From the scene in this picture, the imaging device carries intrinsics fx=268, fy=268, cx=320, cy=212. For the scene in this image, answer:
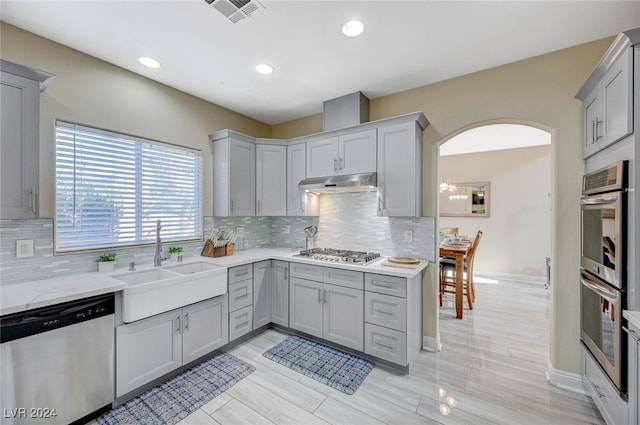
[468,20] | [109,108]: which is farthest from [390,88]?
[109,108]

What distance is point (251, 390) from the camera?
2.19 m

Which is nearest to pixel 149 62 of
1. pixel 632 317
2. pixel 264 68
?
pixel 264 68

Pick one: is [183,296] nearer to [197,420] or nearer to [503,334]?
[197,420]

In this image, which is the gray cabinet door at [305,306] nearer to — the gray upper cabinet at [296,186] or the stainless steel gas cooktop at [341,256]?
the stainless steel gas cooktop at [341,256]

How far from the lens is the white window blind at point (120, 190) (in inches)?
88.5

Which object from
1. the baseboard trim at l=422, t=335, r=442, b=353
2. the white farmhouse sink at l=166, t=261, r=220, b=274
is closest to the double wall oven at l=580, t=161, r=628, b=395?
the baseboard trim at l=422, t=335, r=442, b=353

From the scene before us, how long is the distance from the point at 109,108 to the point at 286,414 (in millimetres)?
A: 3013

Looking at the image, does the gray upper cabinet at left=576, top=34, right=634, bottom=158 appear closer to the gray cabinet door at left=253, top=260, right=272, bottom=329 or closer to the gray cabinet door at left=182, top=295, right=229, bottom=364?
the gray cabinet door at left=253, top=260, right=272, bottom=329

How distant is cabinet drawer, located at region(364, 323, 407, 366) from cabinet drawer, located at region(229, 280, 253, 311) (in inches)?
51.7

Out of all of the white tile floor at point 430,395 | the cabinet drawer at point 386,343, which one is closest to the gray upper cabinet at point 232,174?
the white tile floor at point 430,395

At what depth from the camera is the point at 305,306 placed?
2.97 meters

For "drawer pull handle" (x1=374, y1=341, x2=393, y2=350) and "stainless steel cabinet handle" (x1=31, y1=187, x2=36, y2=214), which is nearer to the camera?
"stainless steel cabinet handle" (x1=31, y1=187, x2=36, y2=214)

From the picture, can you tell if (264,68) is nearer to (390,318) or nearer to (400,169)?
(400,169)

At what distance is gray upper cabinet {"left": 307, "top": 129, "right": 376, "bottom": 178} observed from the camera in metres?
2.90
